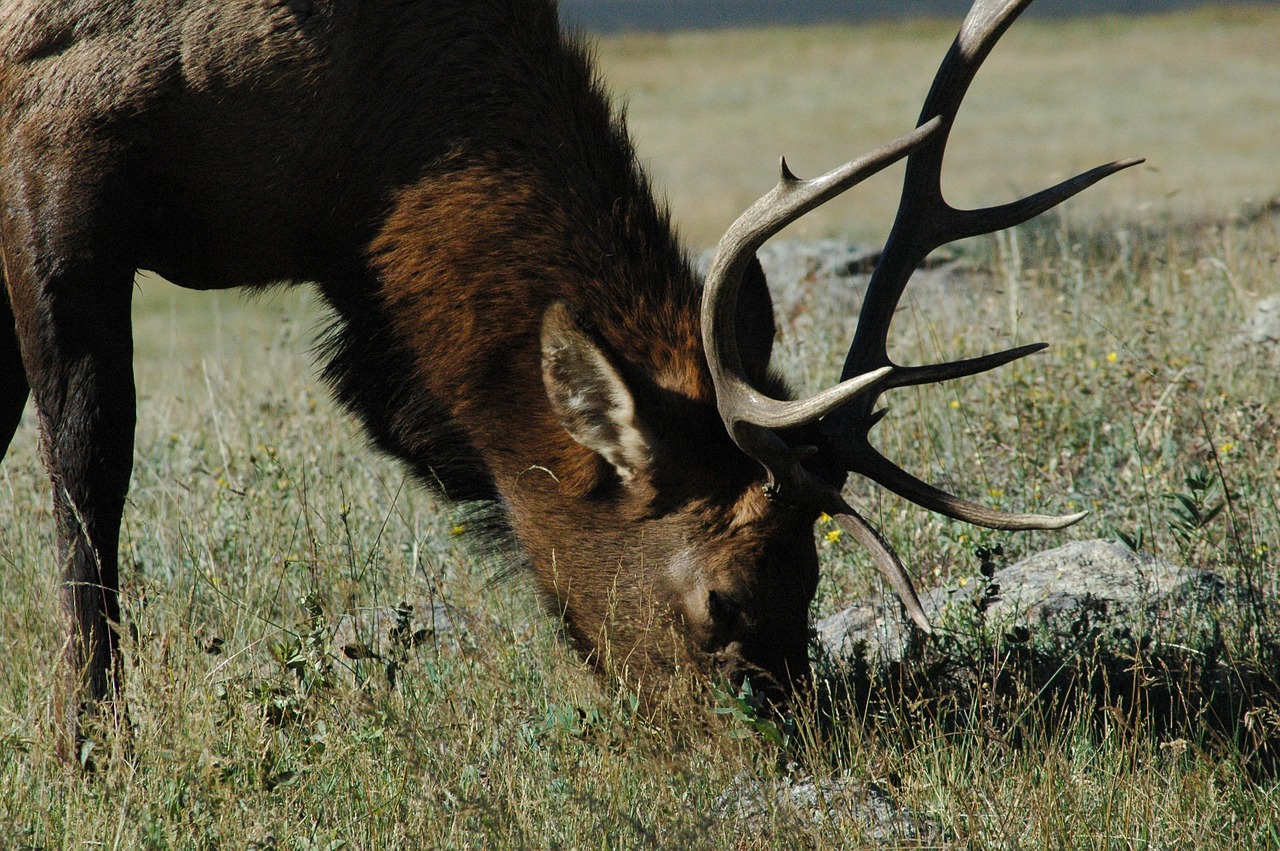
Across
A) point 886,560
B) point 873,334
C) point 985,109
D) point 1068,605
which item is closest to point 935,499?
point 886,560

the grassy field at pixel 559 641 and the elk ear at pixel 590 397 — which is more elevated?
the elk ear at pixel 590 397

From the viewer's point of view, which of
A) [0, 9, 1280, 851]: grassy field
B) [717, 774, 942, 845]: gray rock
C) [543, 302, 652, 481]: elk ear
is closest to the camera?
[717, 774, 942, 845]: gray rock

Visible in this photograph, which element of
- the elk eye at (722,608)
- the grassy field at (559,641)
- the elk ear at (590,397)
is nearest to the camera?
the grassy field at (559,641)

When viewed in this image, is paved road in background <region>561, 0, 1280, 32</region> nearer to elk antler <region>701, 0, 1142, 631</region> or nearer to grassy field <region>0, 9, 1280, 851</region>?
grassy field <region>0, 9, 1280, 851</region>

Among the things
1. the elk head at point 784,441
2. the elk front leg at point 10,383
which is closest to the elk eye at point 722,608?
the elk head at point 784,441

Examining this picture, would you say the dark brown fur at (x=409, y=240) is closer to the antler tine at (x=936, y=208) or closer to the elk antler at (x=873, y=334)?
the elk antler at (x=873, y=334)

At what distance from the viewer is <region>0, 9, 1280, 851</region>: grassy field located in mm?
3396

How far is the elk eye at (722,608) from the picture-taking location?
3.63 metres

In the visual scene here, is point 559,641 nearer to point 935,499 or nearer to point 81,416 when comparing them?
point 935,499

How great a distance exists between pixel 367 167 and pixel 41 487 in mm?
2901

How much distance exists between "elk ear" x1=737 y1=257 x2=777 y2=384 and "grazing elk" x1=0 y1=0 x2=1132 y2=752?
0.01m

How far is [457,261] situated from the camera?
3.93 meters

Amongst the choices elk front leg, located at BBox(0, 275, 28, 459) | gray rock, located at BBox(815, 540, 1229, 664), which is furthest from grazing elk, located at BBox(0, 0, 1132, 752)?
gray rock, located at BBox(815, 540, 1229, 664)

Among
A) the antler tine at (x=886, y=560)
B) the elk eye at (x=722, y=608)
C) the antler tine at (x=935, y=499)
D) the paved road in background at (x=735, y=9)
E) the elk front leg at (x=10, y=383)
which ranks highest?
the paved road in background at (x=735, y=9)
